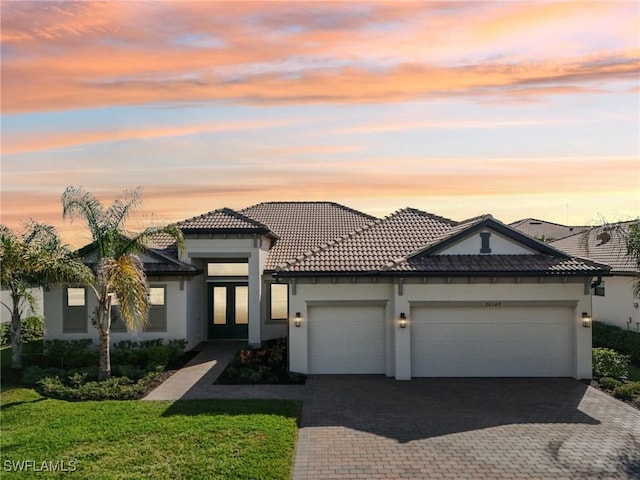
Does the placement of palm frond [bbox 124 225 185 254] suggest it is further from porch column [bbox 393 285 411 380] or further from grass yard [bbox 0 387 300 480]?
porch column [bbox 393 285 411 380]

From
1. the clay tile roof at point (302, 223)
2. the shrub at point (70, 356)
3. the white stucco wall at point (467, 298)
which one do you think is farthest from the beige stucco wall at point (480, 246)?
the shrub at point (70, 356)

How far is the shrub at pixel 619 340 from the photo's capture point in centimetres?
1797

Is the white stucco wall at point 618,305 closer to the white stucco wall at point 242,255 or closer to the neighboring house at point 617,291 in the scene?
the neighboring house at point 617,291

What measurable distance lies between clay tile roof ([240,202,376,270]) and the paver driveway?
28.0ft

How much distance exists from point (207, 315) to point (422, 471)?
14.6m

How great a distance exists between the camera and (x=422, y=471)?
888 centimetres

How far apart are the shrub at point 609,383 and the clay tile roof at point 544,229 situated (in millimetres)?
30126

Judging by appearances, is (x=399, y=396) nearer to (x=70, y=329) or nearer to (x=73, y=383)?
(x=73, y=383)

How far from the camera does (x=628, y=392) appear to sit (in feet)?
43.3

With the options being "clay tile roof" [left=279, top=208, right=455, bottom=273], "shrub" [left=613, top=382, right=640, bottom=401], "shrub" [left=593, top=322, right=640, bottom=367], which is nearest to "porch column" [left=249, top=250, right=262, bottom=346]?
"clay tile roof" [left=279, top=208, right=455, bottom=273]

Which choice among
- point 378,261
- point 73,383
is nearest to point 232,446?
point 73,383

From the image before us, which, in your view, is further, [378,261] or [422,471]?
[378,261]

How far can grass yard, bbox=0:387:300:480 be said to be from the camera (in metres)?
8.87

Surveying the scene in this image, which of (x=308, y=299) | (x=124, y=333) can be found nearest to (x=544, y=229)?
(x=308, y=299)
